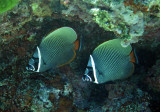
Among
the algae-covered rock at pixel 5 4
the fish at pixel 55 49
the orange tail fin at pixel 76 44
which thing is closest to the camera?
the algae-covered rock at pixel 5 4

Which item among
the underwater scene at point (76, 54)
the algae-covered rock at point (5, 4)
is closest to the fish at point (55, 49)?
the underwater scene at point (76, 54)

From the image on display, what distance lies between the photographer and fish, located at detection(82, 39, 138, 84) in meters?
2.24

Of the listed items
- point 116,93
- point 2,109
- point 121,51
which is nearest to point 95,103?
point 116,93

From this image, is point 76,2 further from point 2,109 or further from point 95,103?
point 2,109

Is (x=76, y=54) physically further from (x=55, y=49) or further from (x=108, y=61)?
(x=108, y=61)

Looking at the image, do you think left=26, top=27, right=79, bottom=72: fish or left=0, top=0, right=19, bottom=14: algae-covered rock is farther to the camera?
left=26, top=27, right=79, bottom=72: fish

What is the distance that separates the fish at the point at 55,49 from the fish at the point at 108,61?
19.8 inches

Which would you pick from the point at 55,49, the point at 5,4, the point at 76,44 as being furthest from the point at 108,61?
the point at 5,4

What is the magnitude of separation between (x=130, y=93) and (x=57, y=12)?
7.95ft

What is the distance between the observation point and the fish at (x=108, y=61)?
7.35ft

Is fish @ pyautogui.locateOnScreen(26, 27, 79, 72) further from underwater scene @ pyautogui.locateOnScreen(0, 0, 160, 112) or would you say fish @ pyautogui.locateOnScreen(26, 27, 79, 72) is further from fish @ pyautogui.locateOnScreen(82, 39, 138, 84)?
fish @ pyautogui.locateOnScreen(82, 39, 138, 84)

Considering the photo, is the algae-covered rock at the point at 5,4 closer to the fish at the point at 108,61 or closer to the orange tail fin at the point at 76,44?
the orange tail fin at the point at 76,44

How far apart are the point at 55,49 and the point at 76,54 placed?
1.68ft

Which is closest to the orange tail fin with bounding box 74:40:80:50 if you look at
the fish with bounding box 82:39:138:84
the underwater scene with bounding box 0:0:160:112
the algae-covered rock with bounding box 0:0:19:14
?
the underwater scene with bounding box 0:0:160:112
